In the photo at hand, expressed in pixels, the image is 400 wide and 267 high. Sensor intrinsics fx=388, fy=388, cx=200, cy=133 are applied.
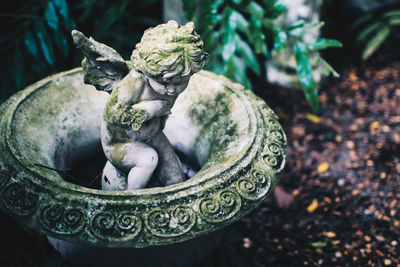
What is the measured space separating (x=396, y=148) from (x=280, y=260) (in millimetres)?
1369

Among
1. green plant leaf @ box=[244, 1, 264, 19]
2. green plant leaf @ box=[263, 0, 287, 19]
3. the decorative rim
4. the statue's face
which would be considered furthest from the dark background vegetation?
the statue's face

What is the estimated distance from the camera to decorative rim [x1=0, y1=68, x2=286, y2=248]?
4.04ft

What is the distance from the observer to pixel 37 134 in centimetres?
160

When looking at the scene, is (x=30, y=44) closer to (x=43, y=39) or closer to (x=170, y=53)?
(x=43, y=39)

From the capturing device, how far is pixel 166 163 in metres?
1.59

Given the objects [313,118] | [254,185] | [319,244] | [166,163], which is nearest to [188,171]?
[166,163]

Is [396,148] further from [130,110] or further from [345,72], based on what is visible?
[130,110]

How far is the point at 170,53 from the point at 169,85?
0.40ft

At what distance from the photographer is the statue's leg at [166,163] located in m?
1.56

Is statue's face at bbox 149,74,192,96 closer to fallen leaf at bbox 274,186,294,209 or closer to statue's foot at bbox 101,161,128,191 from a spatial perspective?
statue's foot at bbox 101,161,128,191

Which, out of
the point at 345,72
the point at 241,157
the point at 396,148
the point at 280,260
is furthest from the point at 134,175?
the point at 345,72

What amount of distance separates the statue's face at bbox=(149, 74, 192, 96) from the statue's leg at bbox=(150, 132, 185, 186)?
26 cm

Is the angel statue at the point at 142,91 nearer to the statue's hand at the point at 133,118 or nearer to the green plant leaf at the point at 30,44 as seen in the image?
the statue's hand at the point at 133,118

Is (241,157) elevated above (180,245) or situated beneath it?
elevated above
